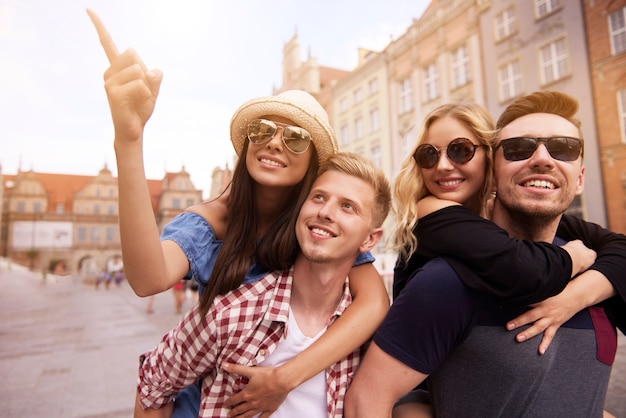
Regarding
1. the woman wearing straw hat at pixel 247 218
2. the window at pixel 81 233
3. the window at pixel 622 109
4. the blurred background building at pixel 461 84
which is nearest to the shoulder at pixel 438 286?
the woman wearing straw hat at pixel 247 218

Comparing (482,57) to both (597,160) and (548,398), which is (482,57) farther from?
(548,398)

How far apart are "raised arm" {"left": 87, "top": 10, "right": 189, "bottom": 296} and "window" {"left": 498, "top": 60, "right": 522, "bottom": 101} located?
14.0 metres

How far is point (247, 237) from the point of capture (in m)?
1.75

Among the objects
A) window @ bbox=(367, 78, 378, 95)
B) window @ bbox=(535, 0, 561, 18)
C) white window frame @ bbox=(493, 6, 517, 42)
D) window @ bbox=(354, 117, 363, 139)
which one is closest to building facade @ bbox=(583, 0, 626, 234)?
window @ bbox=(535, 0, 561, 18)

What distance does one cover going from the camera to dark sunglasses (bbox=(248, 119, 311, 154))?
1.72 m

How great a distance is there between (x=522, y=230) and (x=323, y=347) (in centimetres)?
86

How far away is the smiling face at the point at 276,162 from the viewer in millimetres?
1718

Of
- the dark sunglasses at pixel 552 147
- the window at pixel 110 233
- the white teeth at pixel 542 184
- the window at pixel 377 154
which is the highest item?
the window at pixel 377 154

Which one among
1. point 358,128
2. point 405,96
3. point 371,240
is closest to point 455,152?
point 371,240

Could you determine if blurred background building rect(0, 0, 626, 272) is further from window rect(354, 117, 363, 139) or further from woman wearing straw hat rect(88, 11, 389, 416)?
woman wearing straw hat rect(88, 11, 389, 416)

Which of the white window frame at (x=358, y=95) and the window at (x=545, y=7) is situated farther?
the white window frame at (x=358, y=95)

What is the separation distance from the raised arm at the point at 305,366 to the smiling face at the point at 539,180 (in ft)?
2.12

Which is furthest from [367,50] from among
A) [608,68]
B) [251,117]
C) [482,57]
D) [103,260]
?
[103,260]

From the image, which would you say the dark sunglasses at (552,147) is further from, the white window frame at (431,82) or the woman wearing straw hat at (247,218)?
the white window frame at (431,82)
